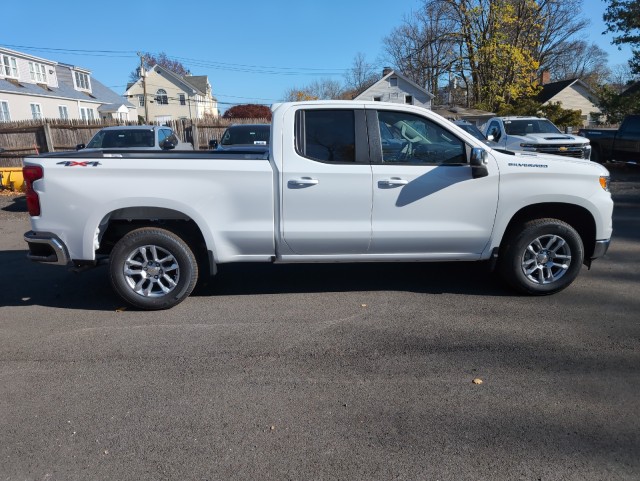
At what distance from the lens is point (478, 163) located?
479 cm

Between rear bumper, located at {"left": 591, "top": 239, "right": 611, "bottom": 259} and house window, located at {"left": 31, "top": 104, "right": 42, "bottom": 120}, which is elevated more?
house window, located at {"left": 31, "top": 104, "right": 42, "bottom": 120}

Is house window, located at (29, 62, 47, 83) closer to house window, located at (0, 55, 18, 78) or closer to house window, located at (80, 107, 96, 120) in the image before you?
house window, located at (0, 55, 18, 78)

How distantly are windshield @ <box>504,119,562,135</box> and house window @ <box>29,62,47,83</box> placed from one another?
35423 mm

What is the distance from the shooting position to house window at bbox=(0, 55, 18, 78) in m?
33.4

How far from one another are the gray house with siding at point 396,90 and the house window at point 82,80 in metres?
26.3

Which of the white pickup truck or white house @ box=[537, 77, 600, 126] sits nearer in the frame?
the white pickup truck

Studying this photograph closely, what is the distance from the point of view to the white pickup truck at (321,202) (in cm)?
474

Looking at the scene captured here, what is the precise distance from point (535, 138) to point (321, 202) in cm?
1131

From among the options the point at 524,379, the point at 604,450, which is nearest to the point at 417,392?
the point at 524,379

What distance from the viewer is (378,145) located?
4.95 m

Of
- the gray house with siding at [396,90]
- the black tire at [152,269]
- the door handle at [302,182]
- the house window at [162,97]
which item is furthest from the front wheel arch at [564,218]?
the house window at [162,97]

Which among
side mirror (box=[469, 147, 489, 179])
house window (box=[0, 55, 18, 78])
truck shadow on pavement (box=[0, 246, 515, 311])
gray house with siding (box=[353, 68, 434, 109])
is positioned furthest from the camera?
gray house with siding (box=[353, 68, 434, 109])

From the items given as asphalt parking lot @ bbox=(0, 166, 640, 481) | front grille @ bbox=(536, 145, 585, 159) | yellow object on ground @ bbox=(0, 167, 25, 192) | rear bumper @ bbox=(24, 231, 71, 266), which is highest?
front grille @ bbox=(536, 145, 585, 159)

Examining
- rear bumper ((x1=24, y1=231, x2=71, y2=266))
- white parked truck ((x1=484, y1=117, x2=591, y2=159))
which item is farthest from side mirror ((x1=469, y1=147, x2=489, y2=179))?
white parked truck ((x1=484, y1=117, x2=591, y2=159))
